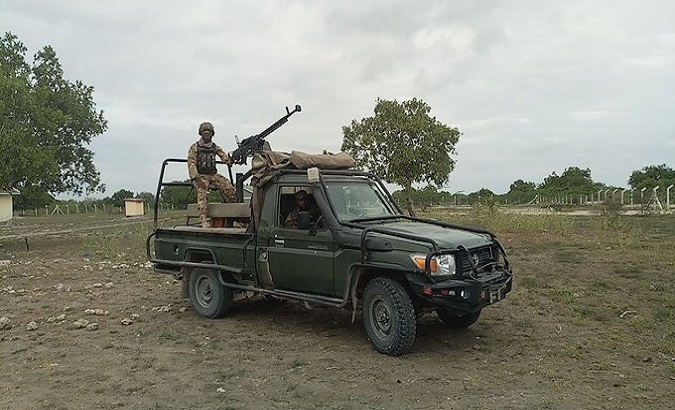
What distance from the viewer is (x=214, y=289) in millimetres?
8211

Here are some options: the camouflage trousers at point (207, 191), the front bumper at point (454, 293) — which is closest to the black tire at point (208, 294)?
the camouflage trousers at point (207, 191)

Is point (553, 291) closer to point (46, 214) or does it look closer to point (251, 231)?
point (251, 231)

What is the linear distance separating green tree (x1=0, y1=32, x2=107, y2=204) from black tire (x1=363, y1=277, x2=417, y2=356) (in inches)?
661

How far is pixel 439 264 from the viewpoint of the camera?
589 cm

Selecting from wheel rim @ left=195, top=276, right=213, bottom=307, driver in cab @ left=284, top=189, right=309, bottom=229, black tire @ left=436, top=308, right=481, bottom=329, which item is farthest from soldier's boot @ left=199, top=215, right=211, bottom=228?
black tire @ left=436, top=308, right=481, bottom=329

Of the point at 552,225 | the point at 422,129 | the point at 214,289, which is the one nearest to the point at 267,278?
the point at 214,289

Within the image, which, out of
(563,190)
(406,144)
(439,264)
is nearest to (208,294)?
(439,264)

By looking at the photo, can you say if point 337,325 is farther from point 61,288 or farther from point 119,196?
point 119,196

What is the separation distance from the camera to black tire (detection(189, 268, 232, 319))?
812 centimetres

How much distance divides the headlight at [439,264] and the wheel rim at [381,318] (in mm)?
621

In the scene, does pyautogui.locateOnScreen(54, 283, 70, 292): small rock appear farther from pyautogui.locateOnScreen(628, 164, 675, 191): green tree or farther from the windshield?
pyautogui.locateOnScreen(628, 164, 675, 191): green tree

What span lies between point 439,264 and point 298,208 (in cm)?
212

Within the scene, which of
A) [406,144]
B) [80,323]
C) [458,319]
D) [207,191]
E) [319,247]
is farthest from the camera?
[406,144]

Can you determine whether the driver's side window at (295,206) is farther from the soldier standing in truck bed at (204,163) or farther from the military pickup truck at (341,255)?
the soldier standing in truck bed at (204,163)
